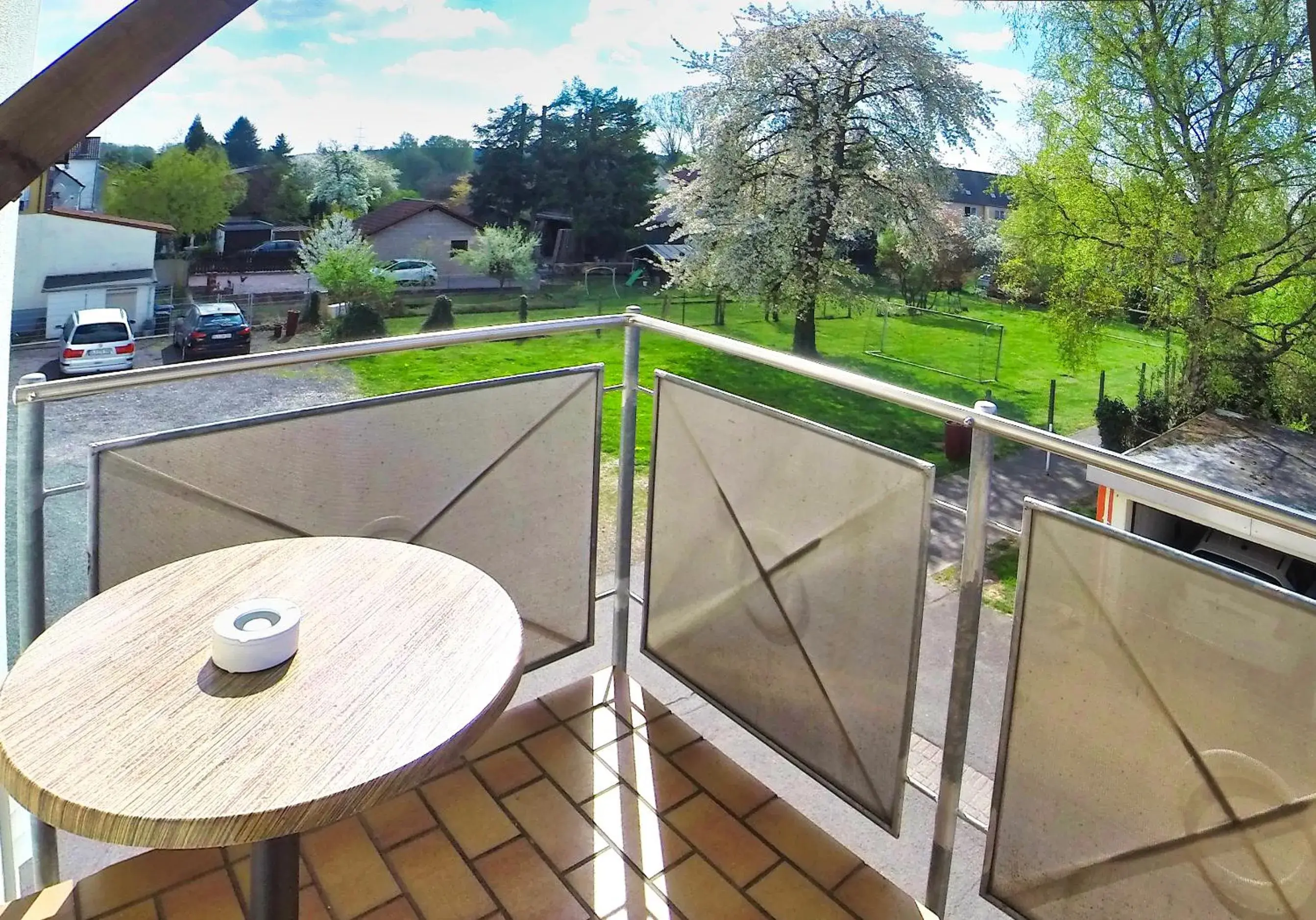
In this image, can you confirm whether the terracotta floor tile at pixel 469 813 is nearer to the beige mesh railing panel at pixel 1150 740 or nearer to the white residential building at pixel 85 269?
the beige mesh railing panel at pixel 1150 740

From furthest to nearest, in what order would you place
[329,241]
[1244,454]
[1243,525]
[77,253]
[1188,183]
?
[329,241] < [1188,183] < [1244,454] < [77,253] < [1243,525]

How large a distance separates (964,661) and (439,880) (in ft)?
2.40

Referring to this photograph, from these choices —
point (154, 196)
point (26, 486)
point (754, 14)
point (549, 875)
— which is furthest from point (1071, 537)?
point (754, 14)

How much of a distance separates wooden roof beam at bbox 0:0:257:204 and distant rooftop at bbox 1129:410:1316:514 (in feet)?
32.6

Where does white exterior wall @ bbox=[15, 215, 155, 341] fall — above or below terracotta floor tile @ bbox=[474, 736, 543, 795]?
above

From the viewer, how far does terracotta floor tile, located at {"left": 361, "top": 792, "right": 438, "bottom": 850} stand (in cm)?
119

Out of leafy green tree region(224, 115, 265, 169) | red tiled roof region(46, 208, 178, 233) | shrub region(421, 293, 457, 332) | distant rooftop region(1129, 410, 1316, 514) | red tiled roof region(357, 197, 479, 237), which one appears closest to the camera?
red tiled roof region(46, 208, 178, 233)

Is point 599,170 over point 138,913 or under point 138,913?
over

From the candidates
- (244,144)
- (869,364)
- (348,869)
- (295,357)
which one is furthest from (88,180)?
(869,364)

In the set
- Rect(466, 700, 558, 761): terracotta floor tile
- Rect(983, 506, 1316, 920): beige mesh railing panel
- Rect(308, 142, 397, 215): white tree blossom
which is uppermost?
Rect(308, 142, 397, 215): white tree blossom

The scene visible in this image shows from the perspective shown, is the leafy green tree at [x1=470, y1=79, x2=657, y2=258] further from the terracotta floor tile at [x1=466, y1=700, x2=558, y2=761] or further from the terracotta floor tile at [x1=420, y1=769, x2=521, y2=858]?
the terracotta floor tile at [x1=420, y1=769, x2=521, y2=858]

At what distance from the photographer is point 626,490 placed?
165 centimetres

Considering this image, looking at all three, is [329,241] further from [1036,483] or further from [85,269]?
Answer: [1036,483]

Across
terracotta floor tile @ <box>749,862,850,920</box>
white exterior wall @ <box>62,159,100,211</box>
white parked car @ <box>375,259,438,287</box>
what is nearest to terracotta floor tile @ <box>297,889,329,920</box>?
terracotta floor tile @ <box>749,862,850,920</box>
